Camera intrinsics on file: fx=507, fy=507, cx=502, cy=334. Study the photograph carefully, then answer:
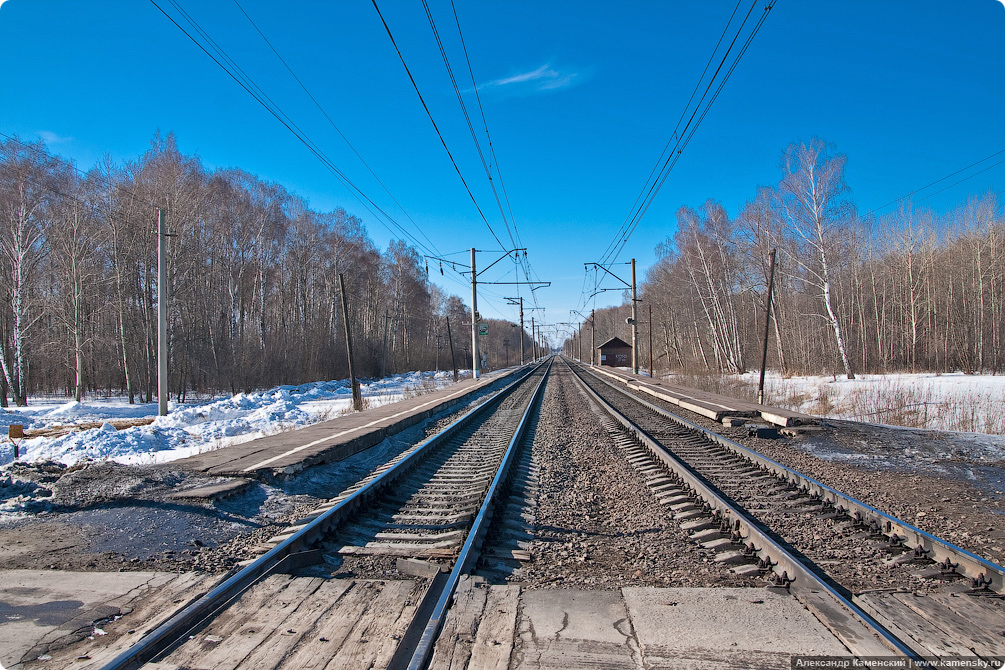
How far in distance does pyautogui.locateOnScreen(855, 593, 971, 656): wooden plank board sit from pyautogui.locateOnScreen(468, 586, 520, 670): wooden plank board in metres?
2.15

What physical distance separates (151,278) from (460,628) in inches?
1241

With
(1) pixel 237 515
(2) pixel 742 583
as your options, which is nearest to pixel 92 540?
(1) pixel 237 515

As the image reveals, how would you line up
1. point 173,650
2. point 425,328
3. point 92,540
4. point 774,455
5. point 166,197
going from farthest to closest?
point 425,328 < point 166,197 < point 774,455 < point 92,540 < point 173,650

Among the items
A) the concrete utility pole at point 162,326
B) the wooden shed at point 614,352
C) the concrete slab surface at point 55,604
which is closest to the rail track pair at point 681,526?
the concrete slab surface at point 55,604

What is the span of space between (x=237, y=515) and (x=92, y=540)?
1218mm

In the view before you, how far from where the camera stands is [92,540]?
4664 millimetres

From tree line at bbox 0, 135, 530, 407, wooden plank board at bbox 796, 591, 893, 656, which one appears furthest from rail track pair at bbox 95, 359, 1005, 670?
tree line at bbox 0, 135, 530, 407

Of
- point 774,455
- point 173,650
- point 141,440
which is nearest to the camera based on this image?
point 173,650

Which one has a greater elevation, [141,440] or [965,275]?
[965,275]

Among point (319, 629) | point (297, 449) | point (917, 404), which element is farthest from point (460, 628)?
point (917, 404)

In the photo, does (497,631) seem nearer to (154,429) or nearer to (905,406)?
(154,429)

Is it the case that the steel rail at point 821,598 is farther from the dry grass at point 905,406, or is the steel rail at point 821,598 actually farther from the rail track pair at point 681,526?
the dry grass at point 905,406

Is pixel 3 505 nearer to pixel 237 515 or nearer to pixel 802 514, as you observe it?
pixel 237 515

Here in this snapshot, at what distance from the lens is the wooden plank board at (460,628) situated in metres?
2.64
